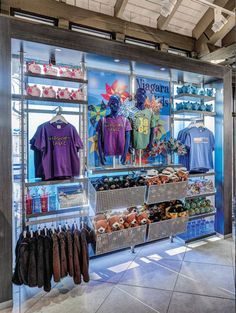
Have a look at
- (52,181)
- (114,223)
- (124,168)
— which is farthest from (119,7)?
(114,223)

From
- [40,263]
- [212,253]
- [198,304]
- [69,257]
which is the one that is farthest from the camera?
[212,253]

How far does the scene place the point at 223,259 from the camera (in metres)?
3.31

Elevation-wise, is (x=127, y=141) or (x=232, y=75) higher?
(x=232, y=75)

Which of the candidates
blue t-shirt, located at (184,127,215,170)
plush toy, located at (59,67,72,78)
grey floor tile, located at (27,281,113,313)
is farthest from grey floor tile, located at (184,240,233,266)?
plush toy, located at (59,67,72,78)

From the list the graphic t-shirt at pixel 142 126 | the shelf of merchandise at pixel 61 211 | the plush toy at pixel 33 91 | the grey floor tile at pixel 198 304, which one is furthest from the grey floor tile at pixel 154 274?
the plush toy at pixel 33 91

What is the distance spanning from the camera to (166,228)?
3.38 m

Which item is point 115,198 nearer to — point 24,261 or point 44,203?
point 44,203

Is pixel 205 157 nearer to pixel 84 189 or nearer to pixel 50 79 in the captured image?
pixel 84 189

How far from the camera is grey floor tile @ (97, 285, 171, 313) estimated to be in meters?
2.29

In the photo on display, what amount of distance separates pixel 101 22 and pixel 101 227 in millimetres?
2873

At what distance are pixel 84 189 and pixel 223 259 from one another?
208 centimetres

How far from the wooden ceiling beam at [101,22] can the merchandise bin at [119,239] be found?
9.42ft

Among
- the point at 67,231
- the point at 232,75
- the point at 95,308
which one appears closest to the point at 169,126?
the point at 232,75

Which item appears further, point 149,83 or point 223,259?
point 149,83
